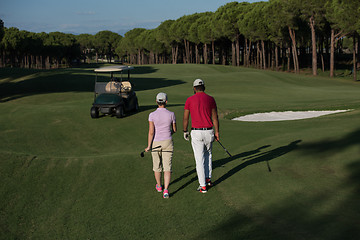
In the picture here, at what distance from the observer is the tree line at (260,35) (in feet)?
187

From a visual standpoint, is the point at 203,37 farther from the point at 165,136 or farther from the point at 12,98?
the point at 165,136

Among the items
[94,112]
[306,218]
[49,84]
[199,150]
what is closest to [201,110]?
[199,150]

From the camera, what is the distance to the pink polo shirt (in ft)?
27.9

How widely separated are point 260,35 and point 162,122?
66581 millimetres

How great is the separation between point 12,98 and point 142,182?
27.7m

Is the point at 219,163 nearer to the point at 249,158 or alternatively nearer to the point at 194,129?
the point at 249,158

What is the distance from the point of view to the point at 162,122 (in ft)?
27.9

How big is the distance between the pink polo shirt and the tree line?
45055 millimetres

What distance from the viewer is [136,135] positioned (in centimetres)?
1691

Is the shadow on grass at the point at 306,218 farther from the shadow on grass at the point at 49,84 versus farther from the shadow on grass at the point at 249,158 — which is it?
the shadow on grass at the point at 49,84

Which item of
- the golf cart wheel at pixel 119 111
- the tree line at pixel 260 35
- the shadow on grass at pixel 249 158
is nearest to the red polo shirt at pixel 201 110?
the shadow on grass at pixel 249 158

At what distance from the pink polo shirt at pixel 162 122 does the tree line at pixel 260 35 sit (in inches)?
1774

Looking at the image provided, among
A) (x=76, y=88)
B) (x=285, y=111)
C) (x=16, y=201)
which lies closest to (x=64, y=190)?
(x=16, y=201)

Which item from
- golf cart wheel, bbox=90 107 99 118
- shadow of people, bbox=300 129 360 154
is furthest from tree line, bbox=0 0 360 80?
shadow of people, bbox=300 129 360 154
